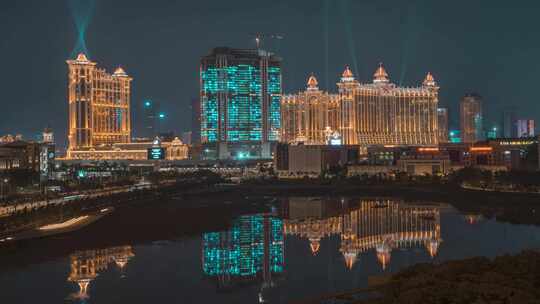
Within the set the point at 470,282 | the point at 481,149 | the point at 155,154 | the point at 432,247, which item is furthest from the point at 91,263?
the point at 155,154

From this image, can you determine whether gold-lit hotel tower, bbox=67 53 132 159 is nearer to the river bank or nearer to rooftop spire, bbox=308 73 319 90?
rooftop spire, bbox=308 73 319 90

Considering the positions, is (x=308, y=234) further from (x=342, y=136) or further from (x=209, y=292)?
(x=342, y=136)

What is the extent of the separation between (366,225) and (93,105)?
3083 inches

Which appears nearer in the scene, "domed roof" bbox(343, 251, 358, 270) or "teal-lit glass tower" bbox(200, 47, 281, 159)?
"domed roof" bbox(343, 251, 358, 270)

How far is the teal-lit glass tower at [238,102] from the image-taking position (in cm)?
11756

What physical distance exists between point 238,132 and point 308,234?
79007 mm

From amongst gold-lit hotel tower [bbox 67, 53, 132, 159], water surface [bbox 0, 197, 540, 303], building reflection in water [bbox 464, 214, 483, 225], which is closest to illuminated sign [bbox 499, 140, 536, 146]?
building reflection in water [bbox 464, 214, 483, 225]

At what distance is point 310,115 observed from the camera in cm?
10856

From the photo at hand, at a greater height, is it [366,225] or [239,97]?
[239,97]

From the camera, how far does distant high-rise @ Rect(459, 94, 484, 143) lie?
140 meters

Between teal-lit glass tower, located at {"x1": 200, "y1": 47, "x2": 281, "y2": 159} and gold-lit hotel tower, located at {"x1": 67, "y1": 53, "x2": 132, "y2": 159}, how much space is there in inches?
593

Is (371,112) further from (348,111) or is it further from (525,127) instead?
(525,127)

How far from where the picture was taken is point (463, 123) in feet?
468

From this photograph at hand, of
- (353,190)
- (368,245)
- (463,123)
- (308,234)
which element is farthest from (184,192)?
(463,123)
